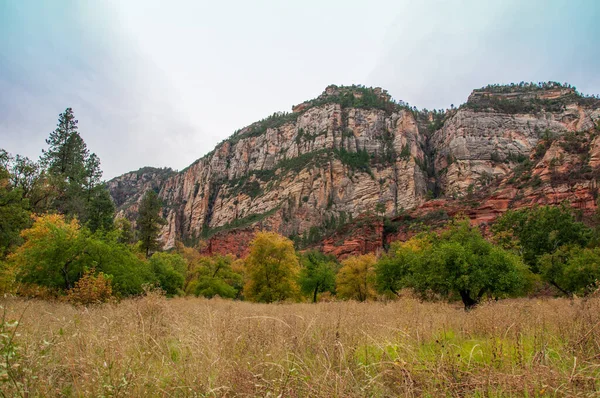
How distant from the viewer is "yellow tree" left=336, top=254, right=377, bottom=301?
33550mm

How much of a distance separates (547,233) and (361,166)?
83651mm

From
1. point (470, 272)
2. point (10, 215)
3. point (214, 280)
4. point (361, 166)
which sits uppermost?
point (361, 166)

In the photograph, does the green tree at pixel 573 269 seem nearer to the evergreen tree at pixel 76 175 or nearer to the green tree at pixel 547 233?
the green tree at pixel 547 233

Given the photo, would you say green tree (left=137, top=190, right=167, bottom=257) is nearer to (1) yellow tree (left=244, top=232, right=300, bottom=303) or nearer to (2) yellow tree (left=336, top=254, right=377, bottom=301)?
(1) yellow tree (left=244, top=232, right=300, bottom=303)

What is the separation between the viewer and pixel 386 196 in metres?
109

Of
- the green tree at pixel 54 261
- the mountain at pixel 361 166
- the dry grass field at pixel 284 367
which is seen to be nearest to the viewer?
the dry grass field at pixel 284 367

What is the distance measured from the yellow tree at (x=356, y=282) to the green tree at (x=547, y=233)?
1678cm

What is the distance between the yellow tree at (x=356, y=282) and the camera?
33.5 metres

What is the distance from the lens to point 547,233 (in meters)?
35.6

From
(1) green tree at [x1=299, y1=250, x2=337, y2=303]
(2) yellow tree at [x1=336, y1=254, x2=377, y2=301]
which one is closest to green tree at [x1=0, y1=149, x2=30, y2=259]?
(1) green tree at [x1=299, y1=250, x2=337, y2=303]

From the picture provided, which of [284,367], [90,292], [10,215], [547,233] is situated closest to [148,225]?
[10,215]

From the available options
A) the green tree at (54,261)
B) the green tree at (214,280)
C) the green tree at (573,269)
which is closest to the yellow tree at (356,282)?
the green tree at (214,280)

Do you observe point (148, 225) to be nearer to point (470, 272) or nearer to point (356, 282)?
point (356, 282)

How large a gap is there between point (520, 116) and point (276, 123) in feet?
322
